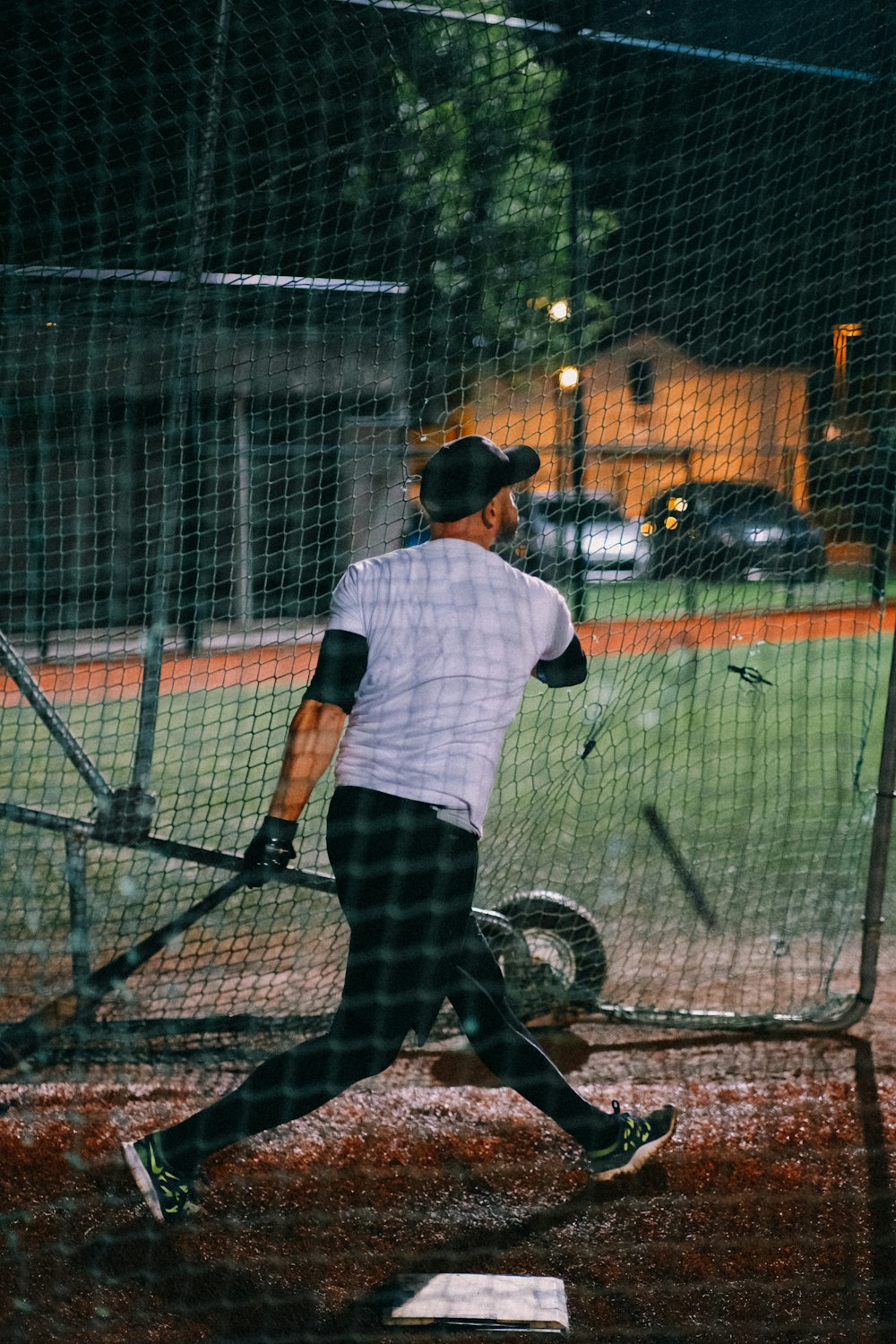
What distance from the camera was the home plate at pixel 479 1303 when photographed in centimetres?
251

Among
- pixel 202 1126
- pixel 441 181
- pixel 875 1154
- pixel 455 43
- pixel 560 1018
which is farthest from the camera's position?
pixel 441 181

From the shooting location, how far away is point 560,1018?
4148 millimetres

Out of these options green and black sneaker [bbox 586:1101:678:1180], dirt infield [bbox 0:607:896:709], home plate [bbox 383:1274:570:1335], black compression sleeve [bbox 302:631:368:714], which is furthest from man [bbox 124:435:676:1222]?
dirt infield [bbox 0:607:896:709]

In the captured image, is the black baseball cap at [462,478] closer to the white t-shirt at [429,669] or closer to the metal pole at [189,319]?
the white t-shirt at [429,669]

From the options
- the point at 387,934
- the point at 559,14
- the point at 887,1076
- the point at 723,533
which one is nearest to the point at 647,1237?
the point at 387,934

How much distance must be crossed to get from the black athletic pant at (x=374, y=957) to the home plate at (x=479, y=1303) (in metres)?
0.46

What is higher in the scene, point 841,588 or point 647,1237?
point 841,588

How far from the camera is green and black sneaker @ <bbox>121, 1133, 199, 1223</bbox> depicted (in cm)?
277

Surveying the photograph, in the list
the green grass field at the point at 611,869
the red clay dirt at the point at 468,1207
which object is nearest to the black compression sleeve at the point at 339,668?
the green grass field at the point at 611,869

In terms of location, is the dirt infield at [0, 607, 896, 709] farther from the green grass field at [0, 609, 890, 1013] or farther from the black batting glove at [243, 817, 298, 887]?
the black batting glove at [243, 817, 298, 887]

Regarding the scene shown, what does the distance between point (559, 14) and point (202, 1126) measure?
4490 millimetres

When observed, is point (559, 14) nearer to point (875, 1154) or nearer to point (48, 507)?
point (875, 1154)

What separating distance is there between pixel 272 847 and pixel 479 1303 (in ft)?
3.63

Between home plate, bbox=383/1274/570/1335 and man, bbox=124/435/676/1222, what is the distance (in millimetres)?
466
